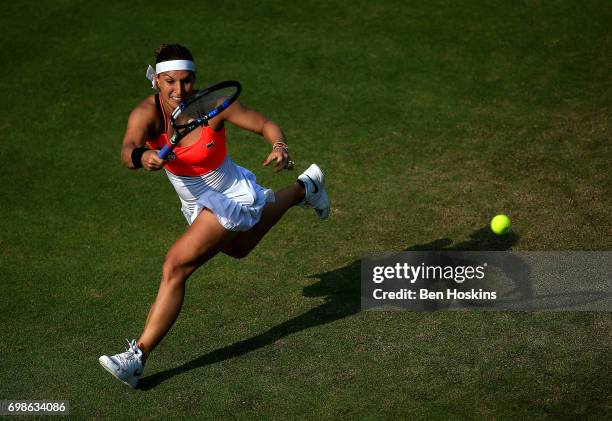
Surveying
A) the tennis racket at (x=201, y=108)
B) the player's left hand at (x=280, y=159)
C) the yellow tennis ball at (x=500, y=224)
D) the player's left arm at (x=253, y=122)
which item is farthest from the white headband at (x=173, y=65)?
the yellow tennis ball at (x=500, y=224)

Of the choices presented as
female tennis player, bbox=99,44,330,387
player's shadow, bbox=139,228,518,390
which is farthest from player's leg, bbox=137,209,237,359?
player's shadow, bbox=139,228,518,390

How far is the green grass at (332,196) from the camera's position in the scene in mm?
6426

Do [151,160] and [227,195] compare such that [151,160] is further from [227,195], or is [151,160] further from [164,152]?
[227,195]

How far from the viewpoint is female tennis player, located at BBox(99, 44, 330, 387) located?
646cm

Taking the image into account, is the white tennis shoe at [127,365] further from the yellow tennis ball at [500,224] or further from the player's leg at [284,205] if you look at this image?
the yellow tennis ball at [500,224]

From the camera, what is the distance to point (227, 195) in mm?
6852

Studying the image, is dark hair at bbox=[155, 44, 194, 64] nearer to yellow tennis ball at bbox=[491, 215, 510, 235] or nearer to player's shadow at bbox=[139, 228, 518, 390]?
player's shadow at bbox=[139, 228, 518, 390]

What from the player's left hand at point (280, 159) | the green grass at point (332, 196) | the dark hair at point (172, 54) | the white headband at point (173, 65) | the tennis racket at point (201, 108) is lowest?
the green grass at point (332, 196)

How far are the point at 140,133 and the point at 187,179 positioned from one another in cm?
54

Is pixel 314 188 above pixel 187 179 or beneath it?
beneath

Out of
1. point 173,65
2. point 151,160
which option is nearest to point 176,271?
point 151,160

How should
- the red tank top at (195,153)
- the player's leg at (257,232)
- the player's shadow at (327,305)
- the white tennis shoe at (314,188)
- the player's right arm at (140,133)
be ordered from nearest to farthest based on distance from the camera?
the player's right arm at (140,133) → the red tank top at (195,153) → the player's shadow at (327,305) → the player's leg at (257,232) → the white tennis shoe at (314,188)

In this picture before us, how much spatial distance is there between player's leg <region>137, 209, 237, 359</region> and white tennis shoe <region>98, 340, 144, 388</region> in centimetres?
8

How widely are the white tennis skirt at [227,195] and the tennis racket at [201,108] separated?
451mm
